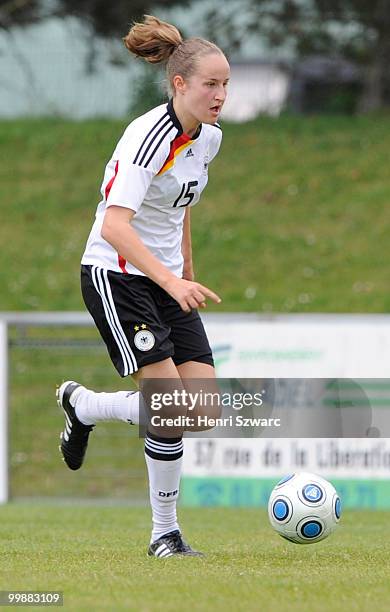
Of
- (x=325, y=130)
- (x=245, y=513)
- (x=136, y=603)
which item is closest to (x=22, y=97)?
(x=325, y=130)

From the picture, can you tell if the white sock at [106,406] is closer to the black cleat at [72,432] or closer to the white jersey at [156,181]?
the black cleat at [72,432]

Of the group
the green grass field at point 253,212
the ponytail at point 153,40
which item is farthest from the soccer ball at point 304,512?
the green grass field at point 253,212

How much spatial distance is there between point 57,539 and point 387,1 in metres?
13.4

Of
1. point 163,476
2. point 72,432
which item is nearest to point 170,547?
point 163,476

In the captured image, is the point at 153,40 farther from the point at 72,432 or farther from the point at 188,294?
the point at 72,432

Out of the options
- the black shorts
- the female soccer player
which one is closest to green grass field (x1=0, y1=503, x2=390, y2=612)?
the female soccer player

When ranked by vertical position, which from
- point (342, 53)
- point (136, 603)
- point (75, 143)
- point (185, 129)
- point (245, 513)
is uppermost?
point (342, 53)

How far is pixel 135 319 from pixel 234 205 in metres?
11.7

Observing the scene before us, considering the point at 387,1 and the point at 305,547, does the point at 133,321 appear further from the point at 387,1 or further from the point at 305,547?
the point at 387,1

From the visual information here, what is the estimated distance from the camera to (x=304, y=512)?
543 centimetres

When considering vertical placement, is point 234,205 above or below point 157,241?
above

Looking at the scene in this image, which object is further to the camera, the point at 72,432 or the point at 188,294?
the point at 72,432

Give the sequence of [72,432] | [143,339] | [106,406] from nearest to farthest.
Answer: [143,339] → [106,406] → [72,432]

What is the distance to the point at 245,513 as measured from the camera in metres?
9.09
